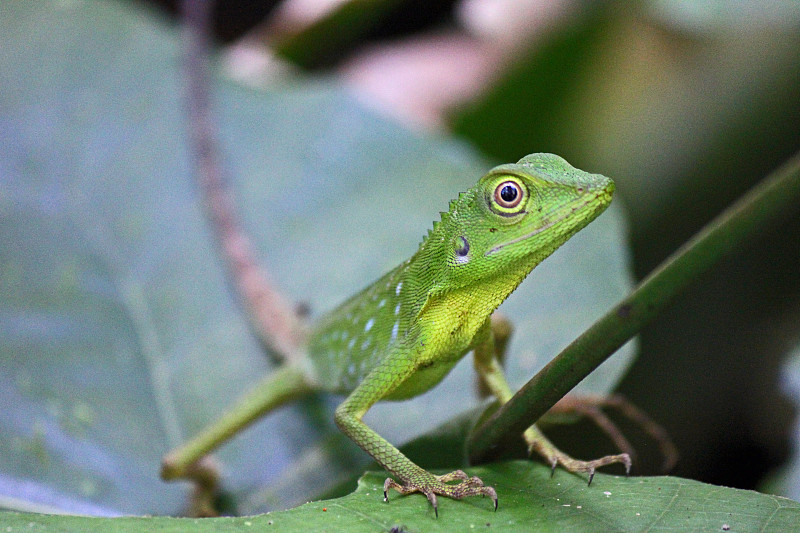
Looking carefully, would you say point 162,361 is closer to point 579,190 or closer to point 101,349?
point 101,349

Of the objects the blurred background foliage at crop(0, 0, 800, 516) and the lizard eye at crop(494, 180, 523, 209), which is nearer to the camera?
the lizard eye at crop(494, 180, 523, 209)

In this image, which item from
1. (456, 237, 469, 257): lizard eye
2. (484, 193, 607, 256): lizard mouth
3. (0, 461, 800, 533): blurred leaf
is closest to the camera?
(0, 461, 800, 533): blurred leaf

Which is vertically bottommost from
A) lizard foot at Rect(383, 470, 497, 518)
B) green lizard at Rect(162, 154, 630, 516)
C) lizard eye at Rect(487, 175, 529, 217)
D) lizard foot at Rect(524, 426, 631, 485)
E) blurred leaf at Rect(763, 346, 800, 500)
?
blurred leaf at Rect(763, 346, 800, 500)

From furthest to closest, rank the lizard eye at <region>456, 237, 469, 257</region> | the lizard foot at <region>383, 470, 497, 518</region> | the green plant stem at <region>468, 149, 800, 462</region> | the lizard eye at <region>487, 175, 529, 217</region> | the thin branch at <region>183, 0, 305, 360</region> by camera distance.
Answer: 1. the thin branch at <region>183, 0, 305, 360</region>
2. the lizard eye at <region>456, 237, 469, 257</region>
3. the lizard eye at <region>487, 175, 529, 217</region>
4. the lizard foot at <region>383, 470, 497, 518</region>
5. the green plant stem at <region>468, 149, 800, 462</region>

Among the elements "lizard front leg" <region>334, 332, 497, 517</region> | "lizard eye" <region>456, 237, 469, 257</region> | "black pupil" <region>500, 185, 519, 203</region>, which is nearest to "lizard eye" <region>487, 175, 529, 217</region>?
"black pupil" <region>500, 185, 519, 203</region>

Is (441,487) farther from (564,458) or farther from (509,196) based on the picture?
(509,196)

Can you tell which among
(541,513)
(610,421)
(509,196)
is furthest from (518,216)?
(610,421)

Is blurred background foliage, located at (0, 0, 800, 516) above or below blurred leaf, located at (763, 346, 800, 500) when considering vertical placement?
above

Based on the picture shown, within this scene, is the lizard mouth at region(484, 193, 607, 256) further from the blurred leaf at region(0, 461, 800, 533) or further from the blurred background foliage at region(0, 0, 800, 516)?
the blurred background foliage at region(0, 0, 800, 516)

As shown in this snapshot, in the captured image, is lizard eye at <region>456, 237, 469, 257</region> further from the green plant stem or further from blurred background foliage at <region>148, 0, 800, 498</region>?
blurred background foliage at <region>148, 0, 800, 498</region>

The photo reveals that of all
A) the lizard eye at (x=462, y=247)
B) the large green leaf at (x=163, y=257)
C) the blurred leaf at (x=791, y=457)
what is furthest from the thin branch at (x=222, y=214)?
the blurred leaf at (x=791, y=457)
